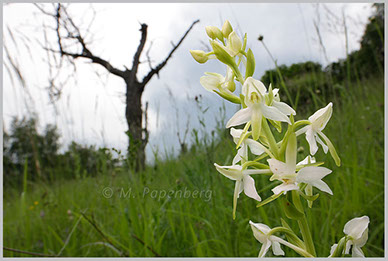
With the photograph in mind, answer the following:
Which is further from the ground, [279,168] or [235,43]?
[235,43]

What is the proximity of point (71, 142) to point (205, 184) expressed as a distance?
953 millimetres

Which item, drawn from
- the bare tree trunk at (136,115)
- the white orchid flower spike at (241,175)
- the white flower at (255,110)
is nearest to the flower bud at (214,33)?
Answer: the white flower at (255,110)

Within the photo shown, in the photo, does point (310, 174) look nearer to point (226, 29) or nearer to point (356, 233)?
point (356, 233)

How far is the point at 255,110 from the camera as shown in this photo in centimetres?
44

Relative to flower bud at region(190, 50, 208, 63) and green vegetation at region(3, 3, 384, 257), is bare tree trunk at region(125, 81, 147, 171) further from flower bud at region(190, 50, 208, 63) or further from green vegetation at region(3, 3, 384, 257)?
flower bud at region(190, 50, 208, 63)

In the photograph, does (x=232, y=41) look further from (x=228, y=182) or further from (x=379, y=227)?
(x=379, y=227)

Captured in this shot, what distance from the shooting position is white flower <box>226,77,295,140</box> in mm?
429

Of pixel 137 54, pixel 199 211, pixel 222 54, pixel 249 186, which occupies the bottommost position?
pixel 199 211

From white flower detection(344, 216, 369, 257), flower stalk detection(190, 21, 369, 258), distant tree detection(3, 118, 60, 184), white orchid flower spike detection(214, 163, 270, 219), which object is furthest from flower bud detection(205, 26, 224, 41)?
distant tree detection(3, 118, 60, 184)

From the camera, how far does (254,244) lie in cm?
85

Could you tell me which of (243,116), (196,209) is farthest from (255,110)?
(196,209)

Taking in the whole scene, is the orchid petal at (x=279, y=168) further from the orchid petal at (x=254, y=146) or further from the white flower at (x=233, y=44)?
the white flower at (x=233, y=44)

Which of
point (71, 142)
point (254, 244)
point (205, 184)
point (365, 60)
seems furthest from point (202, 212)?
point (365, 60)

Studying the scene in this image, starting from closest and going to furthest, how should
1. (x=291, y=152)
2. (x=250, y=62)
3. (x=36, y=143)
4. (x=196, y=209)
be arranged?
(x=291, y=152) → (x=250, y=62) → (x=196, y=209) → (x=36, y=143)
